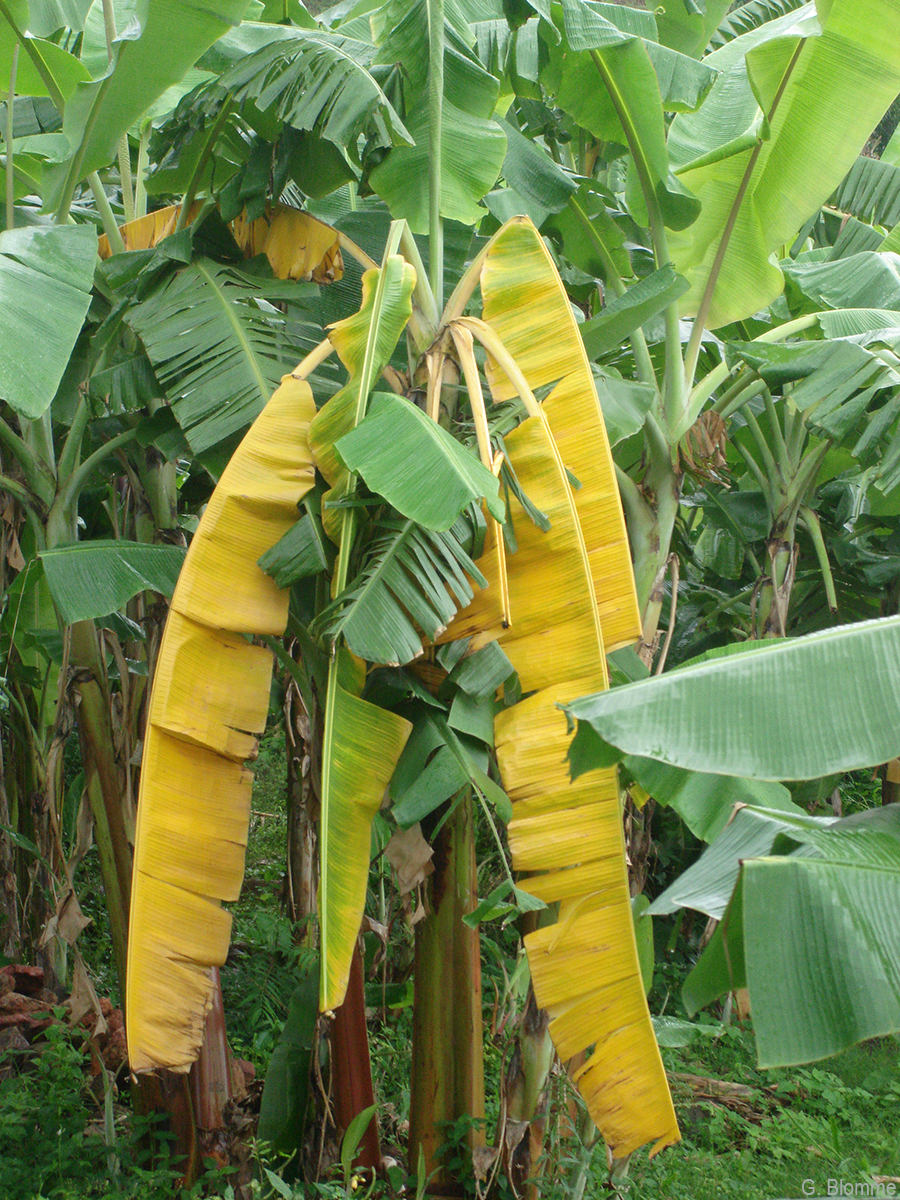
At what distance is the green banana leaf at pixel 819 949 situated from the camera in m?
1.21

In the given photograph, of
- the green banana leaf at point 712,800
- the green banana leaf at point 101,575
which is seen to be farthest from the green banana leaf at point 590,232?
the green banana leaf at point 712,800

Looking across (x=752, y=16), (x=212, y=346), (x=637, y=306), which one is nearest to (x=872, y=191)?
(x=752, y=16)

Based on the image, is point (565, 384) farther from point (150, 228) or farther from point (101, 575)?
point (150, 228)

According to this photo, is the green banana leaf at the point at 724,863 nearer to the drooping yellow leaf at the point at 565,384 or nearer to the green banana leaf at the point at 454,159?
the drooping yellow leaf at the point at 565,384

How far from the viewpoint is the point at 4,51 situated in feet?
8.84

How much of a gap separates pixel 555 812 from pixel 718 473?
1.47 m

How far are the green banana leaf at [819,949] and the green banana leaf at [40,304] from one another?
5.33 ft

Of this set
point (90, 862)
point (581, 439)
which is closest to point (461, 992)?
point (581, 439)

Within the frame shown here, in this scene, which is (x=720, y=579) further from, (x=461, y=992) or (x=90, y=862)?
(x=90, y=862)

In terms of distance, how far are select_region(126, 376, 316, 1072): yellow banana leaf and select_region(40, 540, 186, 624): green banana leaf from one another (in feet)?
1.05

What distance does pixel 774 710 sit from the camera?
53.3 inches

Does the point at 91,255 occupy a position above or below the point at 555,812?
above

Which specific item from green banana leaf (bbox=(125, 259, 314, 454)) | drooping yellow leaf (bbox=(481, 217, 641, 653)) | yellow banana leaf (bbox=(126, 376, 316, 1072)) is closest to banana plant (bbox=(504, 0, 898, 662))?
drooping yellow leaf (bbox=(481, 217, 641, 653))

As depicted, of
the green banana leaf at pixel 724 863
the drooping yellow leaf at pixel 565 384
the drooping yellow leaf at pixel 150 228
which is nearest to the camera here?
the green banana leaf at pixel 724 863
